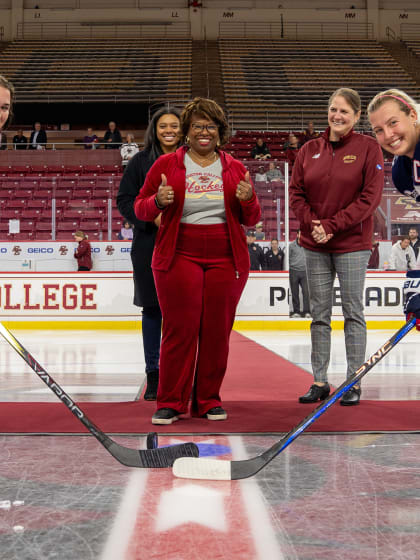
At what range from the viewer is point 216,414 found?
265 centimetres

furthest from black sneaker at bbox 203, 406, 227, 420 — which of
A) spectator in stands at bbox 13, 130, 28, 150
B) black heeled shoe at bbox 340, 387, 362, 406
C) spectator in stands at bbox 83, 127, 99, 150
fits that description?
spectator in stands at bbox 13, 130, 28, 150

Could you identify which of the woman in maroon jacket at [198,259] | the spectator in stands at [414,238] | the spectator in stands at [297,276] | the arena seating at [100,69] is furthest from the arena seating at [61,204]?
the arena seating at [100,69]

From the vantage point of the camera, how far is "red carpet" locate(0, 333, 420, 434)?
2457 mm

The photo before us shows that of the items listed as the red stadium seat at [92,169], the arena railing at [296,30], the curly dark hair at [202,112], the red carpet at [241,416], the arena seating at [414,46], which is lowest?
the red carpet at [241,416]

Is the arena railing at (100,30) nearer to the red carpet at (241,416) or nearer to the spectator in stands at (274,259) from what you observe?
the spectator in stands at (274,259)

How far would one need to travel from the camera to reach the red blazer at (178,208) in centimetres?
261

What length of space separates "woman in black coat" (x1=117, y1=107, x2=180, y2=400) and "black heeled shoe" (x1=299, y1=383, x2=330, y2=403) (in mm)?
722

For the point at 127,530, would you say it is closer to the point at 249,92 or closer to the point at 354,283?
the point at 354,283

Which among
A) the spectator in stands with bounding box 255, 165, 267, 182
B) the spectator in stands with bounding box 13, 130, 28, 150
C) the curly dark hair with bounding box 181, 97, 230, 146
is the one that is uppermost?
the spectator in stands with bounding box 13, 130, 28, 150

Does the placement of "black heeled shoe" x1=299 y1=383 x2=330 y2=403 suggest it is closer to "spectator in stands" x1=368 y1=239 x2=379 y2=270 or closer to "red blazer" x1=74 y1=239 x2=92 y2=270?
"spectator in stands" x1=368 y1=239 x2=379 y2=270

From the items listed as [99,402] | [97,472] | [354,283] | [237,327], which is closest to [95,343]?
[237,327]

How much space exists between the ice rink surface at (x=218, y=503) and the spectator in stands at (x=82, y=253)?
19.0 feet

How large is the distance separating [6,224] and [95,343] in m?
2.49

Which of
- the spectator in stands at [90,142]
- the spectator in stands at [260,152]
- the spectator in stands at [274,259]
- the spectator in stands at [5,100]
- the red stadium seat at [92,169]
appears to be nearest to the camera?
the spectator in stands at [5,100]
